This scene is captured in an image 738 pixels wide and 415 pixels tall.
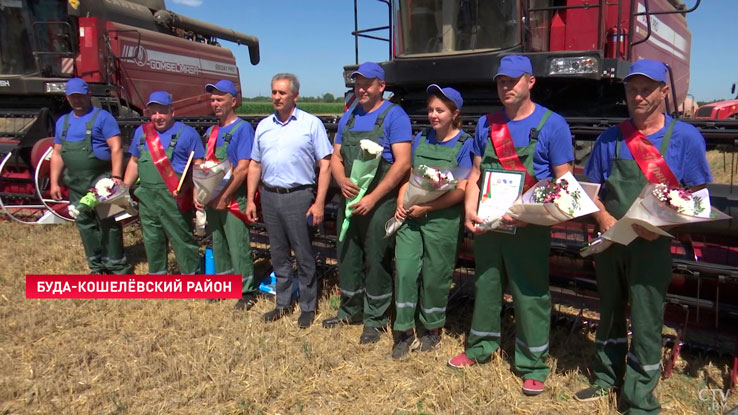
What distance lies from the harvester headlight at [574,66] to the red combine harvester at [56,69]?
15.4 feet

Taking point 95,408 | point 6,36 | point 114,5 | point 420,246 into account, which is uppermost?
point 114,5

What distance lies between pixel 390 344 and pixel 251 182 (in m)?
1.57

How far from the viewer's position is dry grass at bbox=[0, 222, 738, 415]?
3.14 m

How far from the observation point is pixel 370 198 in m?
3.61

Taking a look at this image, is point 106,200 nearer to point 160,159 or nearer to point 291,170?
point 160,159

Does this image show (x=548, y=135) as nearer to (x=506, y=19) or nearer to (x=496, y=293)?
(x=496, y=293)

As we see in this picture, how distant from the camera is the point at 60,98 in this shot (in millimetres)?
9062

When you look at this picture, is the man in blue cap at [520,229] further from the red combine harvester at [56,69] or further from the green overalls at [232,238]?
the red combine harvester at [56,69]

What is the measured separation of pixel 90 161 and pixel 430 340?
346cm

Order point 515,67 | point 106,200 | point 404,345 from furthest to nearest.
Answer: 1. point 106,200
2. point 404,345
3. point 515,67

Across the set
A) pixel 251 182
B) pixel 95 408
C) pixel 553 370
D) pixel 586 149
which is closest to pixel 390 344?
pixel 553 370

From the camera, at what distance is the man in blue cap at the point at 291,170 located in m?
3.96

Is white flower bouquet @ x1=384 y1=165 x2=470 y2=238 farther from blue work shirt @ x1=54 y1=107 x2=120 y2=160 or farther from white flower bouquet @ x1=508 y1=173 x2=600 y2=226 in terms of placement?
blue work shirt @ x1=54 y1=107 x2=120 y2=160

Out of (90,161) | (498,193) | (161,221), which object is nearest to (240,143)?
(161,221)
